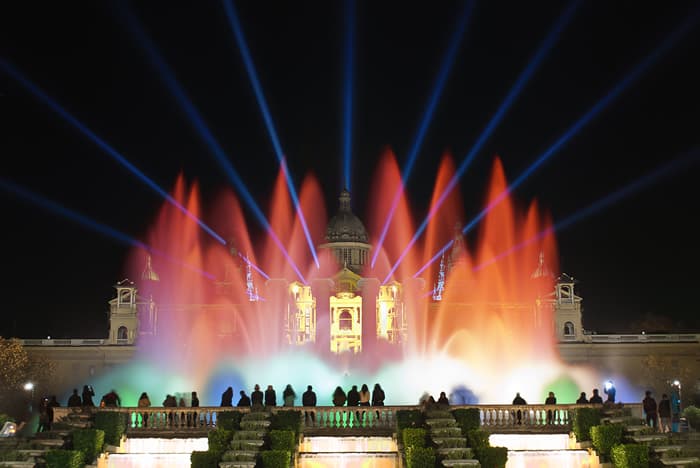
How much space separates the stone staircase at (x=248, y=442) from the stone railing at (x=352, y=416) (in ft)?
3.76

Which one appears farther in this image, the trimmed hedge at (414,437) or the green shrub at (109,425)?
Result: the green shrub at (109,425)

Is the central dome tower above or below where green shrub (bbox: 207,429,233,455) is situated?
Result: above

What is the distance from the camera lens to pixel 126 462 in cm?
2442

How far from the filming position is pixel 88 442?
76.9 ft

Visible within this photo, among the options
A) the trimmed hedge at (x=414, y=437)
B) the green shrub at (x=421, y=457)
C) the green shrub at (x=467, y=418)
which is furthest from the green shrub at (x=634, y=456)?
the trimmed hedge at (x=414, y=437)

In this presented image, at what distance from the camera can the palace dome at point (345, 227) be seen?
347ft

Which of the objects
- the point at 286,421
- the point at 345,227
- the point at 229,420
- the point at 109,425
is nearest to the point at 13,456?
the point at 109,425

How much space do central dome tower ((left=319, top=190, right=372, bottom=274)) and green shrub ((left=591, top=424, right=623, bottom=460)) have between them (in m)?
81.0

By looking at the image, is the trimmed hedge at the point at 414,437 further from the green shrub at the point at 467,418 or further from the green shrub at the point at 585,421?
the green shrub at the point at 585,421

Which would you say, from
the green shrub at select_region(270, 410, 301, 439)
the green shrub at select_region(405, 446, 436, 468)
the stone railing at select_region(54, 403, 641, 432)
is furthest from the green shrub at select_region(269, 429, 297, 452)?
the stone railing at select_region(54, 403, 641, 432)

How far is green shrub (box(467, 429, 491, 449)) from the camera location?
22.6 m

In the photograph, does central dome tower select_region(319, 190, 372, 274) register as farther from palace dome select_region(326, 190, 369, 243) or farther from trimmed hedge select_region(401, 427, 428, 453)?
trimmed hedge select_region(401, 427, 428, 453)

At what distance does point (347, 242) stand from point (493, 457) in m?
83.9

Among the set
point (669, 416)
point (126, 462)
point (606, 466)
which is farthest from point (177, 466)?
point (669, 416)
